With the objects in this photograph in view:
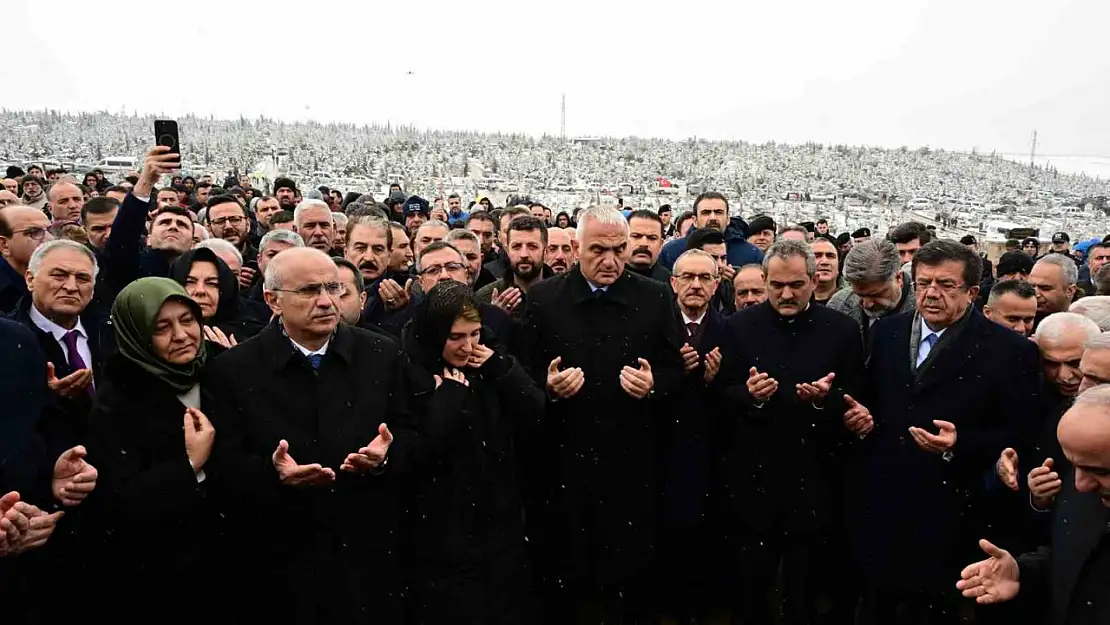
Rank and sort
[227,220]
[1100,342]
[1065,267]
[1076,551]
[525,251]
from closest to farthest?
[1076,551], [1100,342], [1065,267], [525,251], [227,220]

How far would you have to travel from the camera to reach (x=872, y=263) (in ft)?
11.9

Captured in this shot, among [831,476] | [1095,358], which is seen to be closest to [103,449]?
[831,476]

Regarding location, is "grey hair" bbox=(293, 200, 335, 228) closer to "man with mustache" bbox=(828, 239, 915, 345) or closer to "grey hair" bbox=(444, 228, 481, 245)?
"grey hair" bbox=(444, 228, 481, 245)

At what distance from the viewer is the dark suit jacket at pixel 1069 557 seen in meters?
1.78

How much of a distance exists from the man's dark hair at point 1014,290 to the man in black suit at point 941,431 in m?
0.61

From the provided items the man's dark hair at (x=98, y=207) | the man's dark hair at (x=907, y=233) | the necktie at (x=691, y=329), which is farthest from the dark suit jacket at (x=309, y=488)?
the man's dark hair at (x=907, y=233)

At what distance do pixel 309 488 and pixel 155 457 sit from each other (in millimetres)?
468

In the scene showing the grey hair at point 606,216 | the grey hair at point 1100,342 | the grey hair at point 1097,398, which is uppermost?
the grey hair at point 606,216

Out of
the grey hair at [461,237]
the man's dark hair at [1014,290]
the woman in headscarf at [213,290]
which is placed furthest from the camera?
the grey hair at [461,237]

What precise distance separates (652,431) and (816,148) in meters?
77.9

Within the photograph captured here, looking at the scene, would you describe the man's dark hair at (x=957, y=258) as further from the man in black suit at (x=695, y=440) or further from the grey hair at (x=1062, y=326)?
the man in black suit at (x=695, y=440)

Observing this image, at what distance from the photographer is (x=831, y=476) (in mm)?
3223

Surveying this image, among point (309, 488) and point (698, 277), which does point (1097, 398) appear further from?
point (309, 488)

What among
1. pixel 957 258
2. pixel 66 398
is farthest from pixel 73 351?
pixel 957 258
